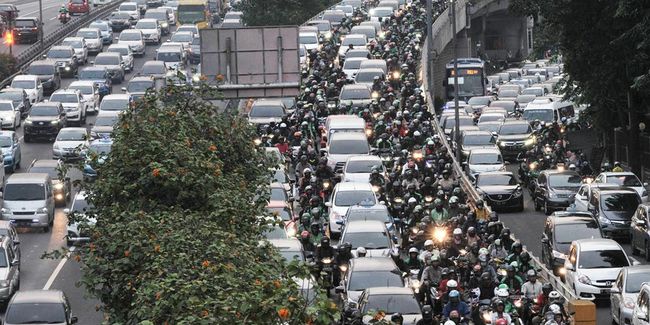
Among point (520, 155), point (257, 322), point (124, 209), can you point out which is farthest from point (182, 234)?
point (520, 155)

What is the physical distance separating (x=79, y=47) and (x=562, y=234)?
5195 cm

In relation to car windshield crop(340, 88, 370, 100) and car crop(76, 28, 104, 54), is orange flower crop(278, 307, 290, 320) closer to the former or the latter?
car windshield crop(340, 88, 370, 100)

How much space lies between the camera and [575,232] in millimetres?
38938

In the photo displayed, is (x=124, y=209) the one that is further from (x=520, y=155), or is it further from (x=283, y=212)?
(x=520, y=155)

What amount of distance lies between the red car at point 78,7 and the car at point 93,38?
14530mm

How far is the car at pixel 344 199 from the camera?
4234 cm

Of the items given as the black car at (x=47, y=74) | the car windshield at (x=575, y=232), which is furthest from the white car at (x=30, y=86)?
the car windshield at (x=575, y=232)

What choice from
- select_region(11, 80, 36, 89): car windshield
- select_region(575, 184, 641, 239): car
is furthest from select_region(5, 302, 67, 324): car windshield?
select_region(11, 80, 36, 89): car windshield

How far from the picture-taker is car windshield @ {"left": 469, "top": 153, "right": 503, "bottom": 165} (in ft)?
177

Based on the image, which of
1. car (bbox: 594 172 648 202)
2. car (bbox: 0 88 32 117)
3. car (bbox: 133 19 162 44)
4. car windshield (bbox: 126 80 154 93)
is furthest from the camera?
car (bbox: 133 19 162 44)

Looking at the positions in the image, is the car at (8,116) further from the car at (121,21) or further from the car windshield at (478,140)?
the car at (121,21)

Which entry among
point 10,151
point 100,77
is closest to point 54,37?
point 100,77

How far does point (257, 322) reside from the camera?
1808cm

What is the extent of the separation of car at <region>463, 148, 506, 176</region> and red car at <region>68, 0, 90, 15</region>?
2264 inches
